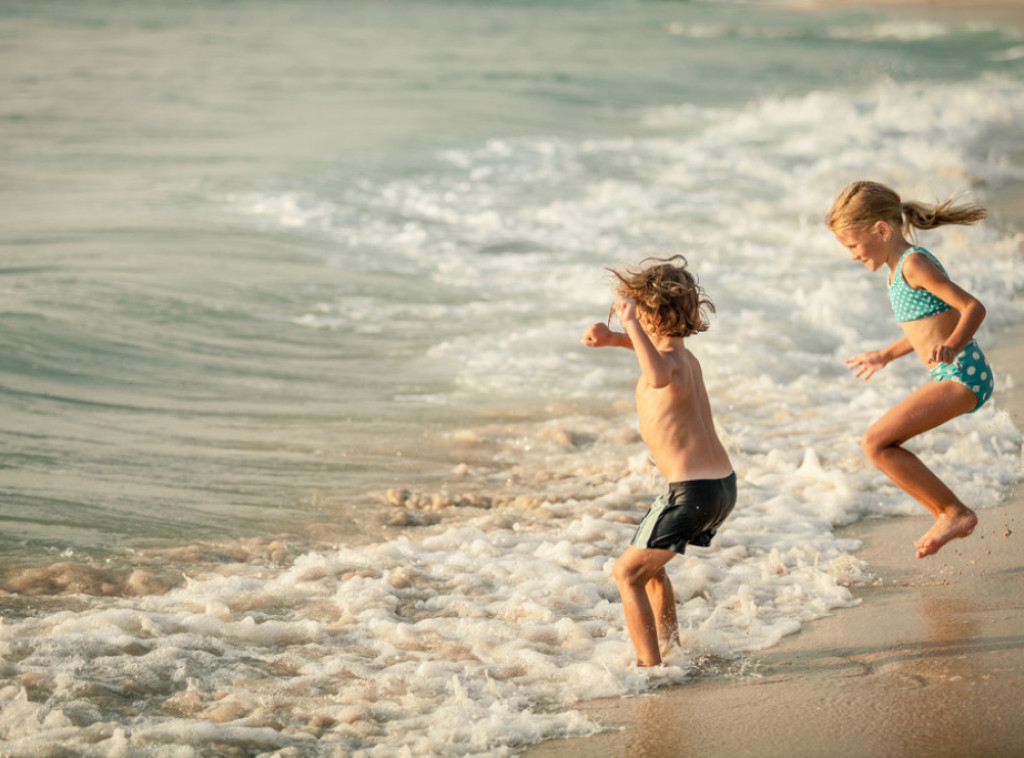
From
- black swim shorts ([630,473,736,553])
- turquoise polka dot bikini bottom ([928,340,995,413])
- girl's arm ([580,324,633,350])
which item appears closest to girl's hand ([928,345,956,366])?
turquoise polka dot bikini bottom ([928,340,995,413])

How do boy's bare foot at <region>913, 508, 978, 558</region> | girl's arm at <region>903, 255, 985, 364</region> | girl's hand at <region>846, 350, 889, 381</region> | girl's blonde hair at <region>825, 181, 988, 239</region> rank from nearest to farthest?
1. girl's arm at <region>903, 255, 985, 364</region>
2. boy's bare foot at <region>913, 508, 978, 558</region>
3. girl's blonde hair at <region>825, 181, 988, 239</region>
4. girl's hand at <region>846, 350, 889, 381</region>

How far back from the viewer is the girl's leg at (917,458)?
462 cm

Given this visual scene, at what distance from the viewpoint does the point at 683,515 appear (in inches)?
160

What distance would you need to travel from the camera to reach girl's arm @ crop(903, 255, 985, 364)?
4.46 m

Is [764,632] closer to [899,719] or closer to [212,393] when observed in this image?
[899,719]

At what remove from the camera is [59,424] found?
307 inches

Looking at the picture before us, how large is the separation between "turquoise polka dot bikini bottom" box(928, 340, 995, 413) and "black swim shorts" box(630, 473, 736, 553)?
1.21 meters

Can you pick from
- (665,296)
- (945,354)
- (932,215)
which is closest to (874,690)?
(945,354)

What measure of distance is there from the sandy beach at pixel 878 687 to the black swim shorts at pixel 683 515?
1.73 ft

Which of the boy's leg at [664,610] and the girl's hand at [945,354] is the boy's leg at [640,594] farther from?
the girl's hand at [945,354]

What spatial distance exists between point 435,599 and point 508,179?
13.7 meters

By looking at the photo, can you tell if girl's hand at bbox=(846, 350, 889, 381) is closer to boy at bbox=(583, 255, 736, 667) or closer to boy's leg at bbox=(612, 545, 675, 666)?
boy at bbox=(583, 255, 736, 667)

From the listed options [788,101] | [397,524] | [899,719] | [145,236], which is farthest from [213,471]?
[788,101]

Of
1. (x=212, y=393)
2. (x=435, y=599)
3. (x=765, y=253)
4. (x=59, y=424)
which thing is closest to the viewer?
(x=435, y=599)
